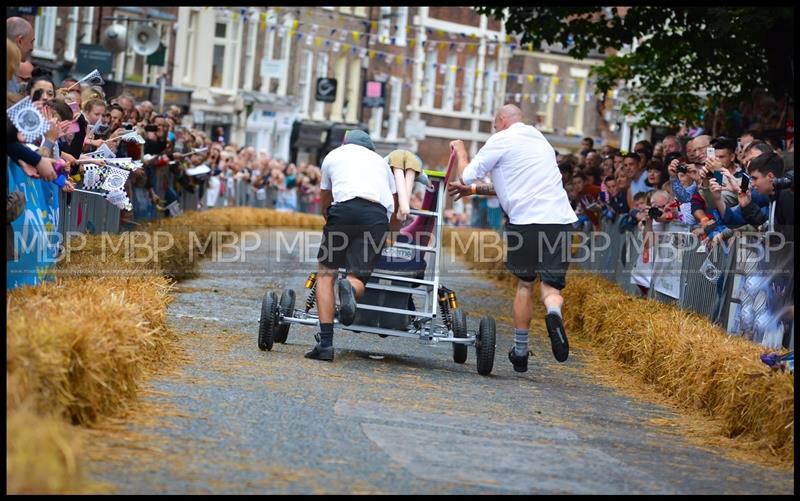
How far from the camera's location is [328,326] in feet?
40.4

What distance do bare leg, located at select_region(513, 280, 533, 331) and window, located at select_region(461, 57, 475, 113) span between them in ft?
208

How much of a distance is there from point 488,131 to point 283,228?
1431 inches

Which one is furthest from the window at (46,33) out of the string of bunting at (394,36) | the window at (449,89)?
the window at (449,89)

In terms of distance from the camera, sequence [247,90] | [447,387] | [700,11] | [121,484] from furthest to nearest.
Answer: [247,90] < [700,11] < [447,387] < [121,484]

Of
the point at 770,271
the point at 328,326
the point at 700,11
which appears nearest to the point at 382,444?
the point at 328,326

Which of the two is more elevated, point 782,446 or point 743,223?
point 743,223

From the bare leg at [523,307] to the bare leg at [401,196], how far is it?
1048mm

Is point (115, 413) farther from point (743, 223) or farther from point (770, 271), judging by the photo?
point (743, 223)

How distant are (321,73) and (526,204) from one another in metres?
57.3

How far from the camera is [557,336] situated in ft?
39.5

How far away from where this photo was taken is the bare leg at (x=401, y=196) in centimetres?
1258

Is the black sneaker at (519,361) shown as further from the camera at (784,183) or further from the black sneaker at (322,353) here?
the camera at (784,183)

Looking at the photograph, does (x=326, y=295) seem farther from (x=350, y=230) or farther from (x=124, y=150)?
(x=124, y=150)

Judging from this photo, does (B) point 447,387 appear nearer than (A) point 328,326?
Yes
